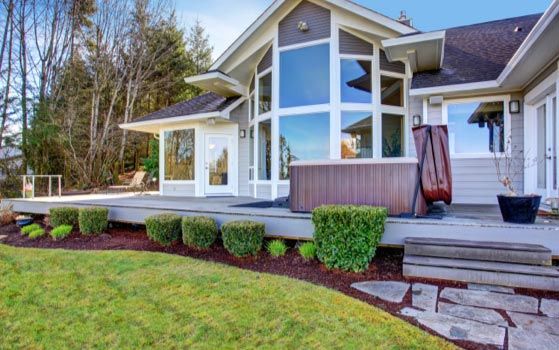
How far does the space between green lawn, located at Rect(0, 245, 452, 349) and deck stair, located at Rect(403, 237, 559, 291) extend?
3.98ft

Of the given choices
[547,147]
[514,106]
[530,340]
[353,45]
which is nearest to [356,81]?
[353,45]

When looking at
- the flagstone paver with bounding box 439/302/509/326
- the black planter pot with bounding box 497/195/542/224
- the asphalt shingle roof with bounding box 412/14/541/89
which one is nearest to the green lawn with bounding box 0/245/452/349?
the flagstone paver with bounding box 439/302/509/326

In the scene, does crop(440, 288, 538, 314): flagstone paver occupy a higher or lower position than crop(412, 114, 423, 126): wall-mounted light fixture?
lower

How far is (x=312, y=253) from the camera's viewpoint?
4734mm

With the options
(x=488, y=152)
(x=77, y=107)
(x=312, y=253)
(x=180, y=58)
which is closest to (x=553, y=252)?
(x=312, y=253)

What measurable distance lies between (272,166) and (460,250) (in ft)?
16.8

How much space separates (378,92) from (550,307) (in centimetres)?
557

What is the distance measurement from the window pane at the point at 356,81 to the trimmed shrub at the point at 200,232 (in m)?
4.22

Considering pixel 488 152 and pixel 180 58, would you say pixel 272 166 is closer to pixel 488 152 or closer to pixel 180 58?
pixel 488 152

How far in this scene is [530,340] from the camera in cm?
260

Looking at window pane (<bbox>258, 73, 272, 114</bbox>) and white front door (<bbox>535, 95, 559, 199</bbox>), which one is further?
window pane (<bbox>258, 73, 272, 114</bbox>)

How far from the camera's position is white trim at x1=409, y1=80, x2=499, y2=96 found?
6.47m

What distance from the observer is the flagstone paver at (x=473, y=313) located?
9.67 feet

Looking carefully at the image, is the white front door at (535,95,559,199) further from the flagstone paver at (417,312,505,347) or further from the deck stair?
the flagstone paver at (417,312,505,347)
